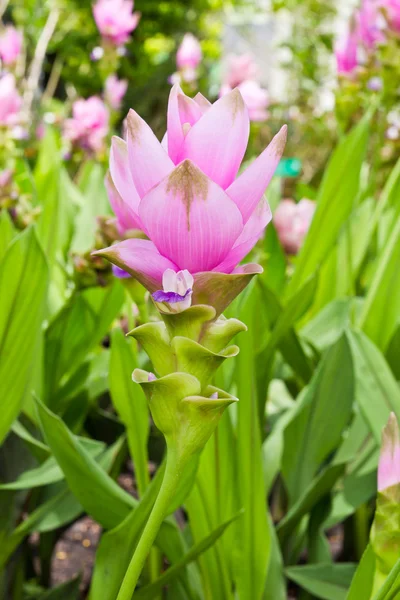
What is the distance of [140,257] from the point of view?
0.32m

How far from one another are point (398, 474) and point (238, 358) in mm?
189

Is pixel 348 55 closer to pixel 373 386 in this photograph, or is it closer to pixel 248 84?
pixel 248 84

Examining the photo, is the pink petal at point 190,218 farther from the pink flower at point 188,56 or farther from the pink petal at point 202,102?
the pink flower at point 188,56

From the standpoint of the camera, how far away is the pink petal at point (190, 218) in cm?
29

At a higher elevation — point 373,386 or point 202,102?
point 202,102

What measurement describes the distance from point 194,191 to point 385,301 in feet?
1.87

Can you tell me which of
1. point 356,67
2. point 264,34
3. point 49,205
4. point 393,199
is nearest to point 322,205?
point 393,199

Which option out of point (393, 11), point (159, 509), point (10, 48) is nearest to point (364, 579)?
point (159, 509)

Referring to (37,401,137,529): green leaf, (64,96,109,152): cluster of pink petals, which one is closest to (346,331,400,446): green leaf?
(37,401,137,529): green leaf

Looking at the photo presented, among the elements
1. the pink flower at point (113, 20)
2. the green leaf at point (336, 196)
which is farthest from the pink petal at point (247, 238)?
the pink flower at point (113, 20)

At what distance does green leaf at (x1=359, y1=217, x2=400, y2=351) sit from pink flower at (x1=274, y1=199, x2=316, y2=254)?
0.33 m

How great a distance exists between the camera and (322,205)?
94 centimetres

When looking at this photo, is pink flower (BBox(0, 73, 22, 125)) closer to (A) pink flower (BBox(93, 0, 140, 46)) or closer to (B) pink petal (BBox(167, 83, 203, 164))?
(A) pink flower (BBox(93, 0, 140, 46))

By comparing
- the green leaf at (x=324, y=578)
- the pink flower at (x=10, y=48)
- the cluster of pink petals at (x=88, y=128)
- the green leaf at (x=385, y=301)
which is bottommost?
the green leaf at (x=324, y=578)
